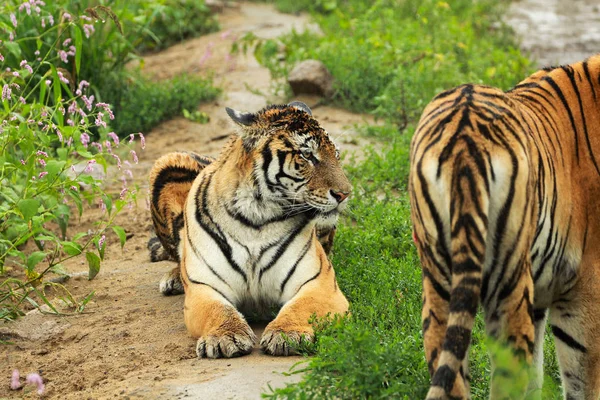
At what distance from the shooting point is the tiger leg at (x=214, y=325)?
14.3ft

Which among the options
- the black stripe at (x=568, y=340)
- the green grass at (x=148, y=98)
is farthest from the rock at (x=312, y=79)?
the black stripe at (x=568, y=340)

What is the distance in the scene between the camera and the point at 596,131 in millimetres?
3703

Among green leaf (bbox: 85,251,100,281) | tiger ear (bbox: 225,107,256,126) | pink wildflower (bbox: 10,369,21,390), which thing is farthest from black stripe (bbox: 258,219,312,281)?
pink wildflower (bbox: 10,369,21,390)

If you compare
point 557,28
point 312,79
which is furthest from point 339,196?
point 557,28

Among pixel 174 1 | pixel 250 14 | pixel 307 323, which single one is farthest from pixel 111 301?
pixel 250 14

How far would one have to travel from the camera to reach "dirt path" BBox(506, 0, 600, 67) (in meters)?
11.8

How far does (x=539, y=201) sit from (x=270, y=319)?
6.76ft

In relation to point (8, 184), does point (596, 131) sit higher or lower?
higher

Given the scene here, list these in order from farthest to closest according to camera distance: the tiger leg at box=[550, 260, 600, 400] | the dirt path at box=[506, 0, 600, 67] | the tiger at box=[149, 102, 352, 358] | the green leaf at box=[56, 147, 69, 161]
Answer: the dirt path at box=[506, 0, 600, 67] → the green leaf at box=[56, 147, 69, 161] → the tiger at box=[149, 102, 352, 358] → the tiger leg at box=[550, 260, 600, 400]

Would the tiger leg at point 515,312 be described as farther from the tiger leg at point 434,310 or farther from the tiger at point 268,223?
the tiger at point 268,223

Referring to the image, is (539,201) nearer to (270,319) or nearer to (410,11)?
(270,319)

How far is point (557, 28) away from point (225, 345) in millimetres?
10040

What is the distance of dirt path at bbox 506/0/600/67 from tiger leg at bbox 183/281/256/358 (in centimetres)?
703

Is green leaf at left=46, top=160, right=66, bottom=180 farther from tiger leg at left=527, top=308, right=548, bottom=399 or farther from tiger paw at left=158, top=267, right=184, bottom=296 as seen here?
tiger leg at left=527, top=308, right=548, bottom=399
